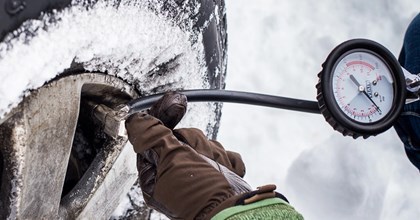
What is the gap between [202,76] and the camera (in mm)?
1672

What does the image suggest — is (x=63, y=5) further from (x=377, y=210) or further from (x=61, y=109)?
(x=377, y=210)

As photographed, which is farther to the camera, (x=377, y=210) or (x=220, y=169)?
(x=377, y=210)

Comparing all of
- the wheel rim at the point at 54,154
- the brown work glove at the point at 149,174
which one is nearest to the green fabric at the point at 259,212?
the brown work glove at the point at 149,174

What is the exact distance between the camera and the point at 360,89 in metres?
1.53

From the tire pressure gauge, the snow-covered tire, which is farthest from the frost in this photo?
the tire pressure gauge

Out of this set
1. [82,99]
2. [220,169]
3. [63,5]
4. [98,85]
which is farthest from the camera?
[82,99]

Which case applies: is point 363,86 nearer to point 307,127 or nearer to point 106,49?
point 106,49

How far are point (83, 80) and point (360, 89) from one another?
0.55 meters

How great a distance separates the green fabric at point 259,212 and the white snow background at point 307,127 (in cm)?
137

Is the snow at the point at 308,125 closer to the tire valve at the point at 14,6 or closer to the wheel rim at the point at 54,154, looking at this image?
the wheel rim at the point at 54,154

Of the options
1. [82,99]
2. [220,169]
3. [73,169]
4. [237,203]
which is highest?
[82,99]

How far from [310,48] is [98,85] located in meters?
1.45

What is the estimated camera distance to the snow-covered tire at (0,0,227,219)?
122cm

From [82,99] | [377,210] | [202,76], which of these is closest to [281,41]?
[377,210]
